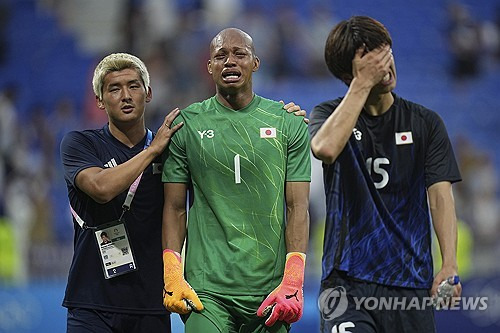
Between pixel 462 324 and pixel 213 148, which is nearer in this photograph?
pixel 213 148

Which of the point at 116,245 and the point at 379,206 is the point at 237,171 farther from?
the point at 116,245

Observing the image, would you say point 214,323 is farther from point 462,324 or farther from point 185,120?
point 462,324

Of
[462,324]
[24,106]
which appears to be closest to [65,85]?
[24,106]

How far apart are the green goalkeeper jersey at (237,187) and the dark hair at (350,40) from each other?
1.24ft

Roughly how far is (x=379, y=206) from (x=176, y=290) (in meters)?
1.14

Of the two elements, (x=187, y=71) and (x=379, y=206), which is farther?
(x=187, y=71)

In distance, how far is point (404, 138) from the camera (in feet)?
14.9

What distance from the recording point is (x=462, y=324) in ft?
30.9

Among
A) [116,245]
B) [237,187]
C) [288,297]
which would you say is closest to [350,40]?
[237,187]

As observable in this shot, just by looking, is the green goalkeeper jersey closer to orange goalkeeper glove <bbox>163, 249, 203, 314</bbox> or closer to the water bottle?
orange goalkeeper glove <bbox>163, 249, 203, 314</bbox>

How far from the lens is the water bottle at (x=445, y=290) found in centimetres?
430

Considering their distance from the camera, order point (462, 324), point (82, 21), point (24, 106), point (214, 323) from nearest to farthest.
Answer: point (214, 323), point (462, 324), point (24, 106), point (82, 21)

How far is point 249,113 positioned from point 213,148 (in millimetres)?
277

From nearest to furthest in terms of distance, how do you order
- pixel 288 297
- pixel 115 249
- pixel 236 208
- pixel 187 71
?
pixel 288 297 → pixel 236 208 → pixel 115 249 → pixel 187 71
